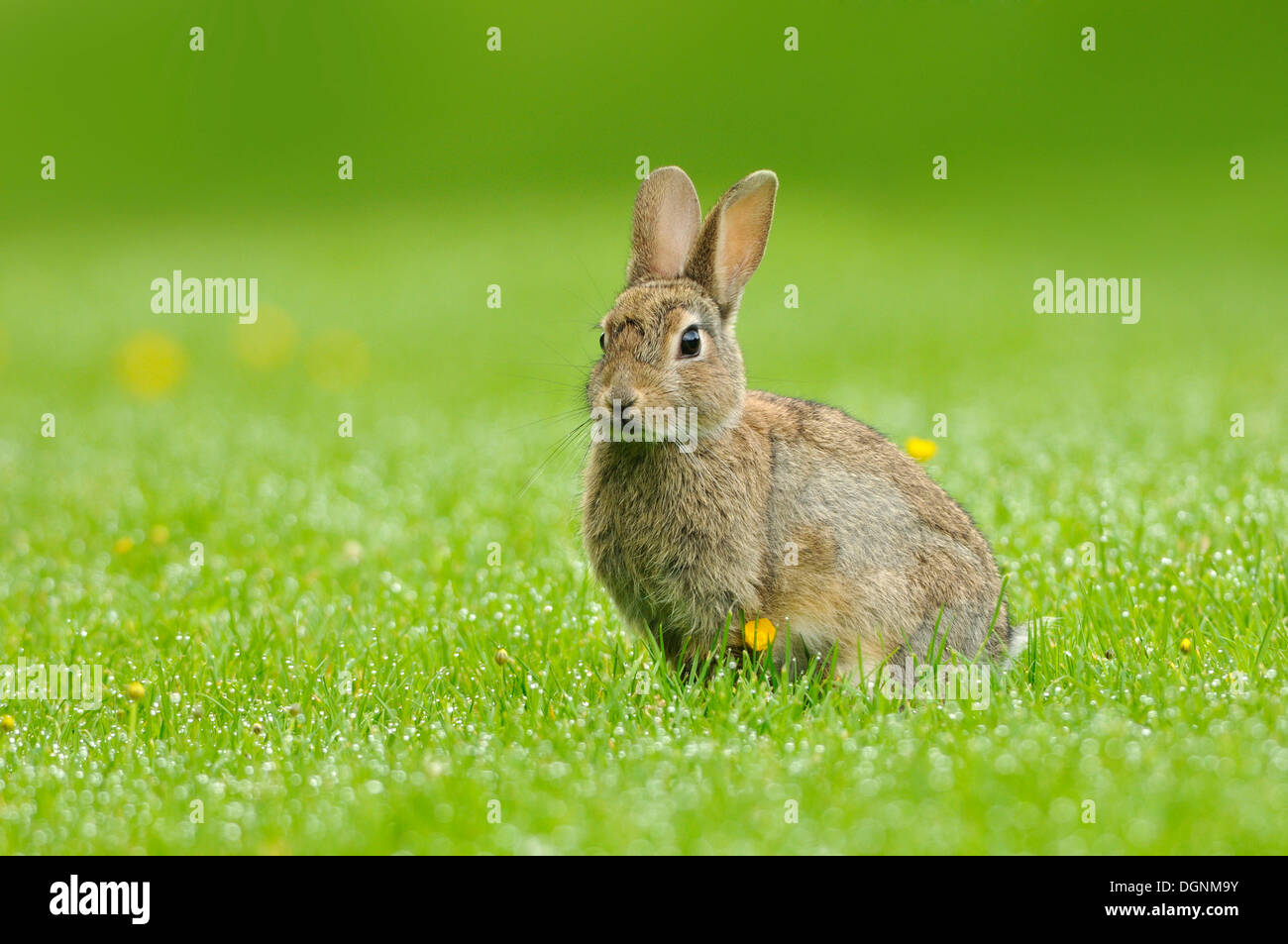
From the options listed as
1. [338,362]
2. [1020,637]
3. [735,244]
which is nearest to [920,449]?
[1020,637]

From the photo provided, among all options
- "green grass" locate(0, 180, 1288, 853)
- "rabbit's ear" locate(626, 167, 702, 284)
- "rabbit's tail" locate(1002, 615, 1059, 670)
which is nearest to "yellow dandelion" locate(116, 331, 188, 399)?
"green grass" locate(0, 180, 1288, 853)

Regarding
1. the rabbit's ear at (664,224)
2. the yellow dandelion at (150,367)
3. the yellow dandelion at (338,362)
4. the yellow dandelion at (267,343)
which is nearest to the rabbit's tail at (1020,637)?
the rabbit's ear at (664,224)

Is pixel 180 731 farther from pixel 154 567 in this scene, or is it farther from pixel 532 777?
pixel 154 567

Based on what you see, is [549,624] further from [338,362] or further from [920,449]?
[338,362]

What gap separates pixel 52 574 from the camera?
7883mm

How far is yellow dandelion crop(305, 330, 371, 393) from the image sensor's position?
15.2 metres

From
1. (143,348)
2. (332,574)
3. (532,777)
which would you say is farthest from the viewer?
(143,348)

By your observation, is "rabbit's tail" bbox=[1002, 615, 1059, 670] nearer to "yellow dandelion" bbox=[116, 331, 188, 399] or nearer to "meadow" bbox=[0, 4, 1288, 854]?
"meadow" bbox=[0, 4, 1288, 854]

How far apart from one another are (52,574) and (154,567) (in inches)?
21.8

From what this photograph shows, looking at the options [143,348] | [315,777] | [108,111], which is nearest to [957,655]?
[315,777]

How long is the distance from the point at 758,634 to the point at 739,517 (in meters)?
0.48

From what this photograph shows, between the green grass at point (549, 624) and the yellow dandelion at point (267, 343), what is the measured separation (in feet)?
0.81

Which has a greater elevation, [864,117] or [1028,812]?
[864,117]

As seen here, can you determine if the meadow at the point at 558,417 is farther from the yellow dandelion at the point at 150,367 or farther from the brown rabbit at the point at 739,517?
the brown rabbit at the point at 739,517
